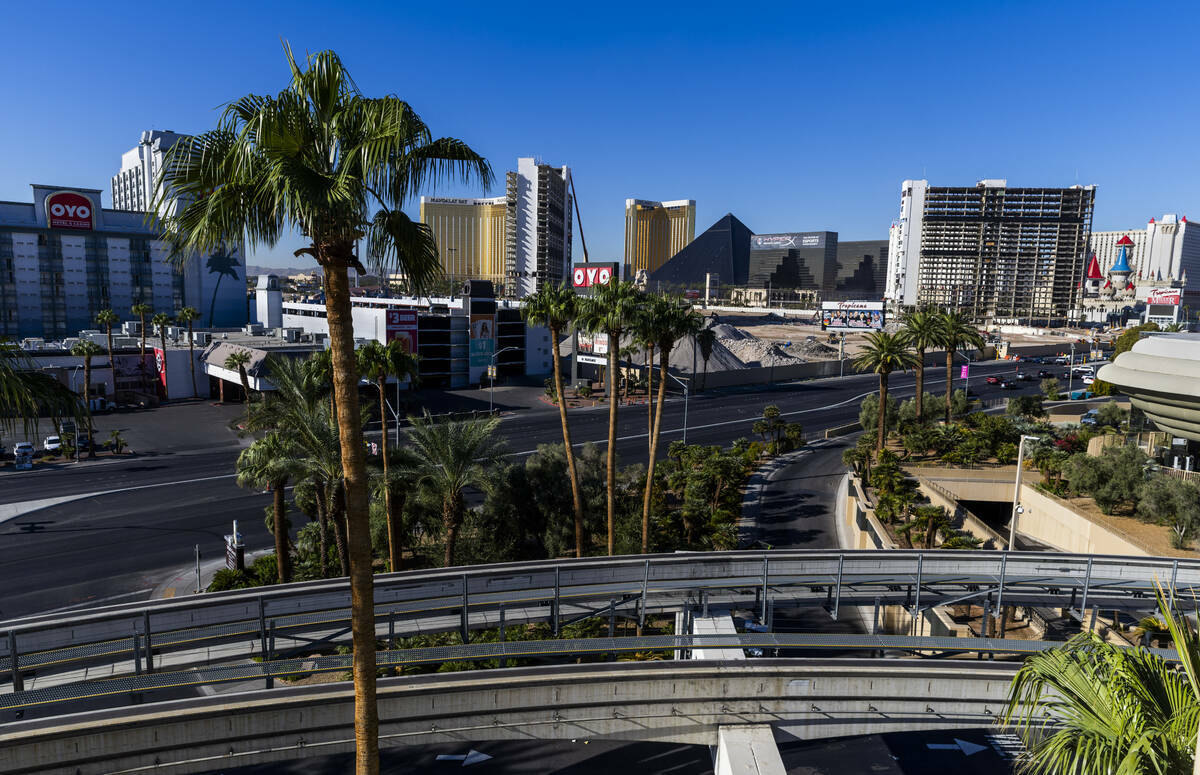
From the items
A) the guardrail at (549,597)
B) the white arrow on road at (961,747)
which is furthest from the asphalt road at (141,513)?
the white arrow on road at (961,747)

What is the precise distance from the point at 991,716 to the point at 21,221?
118566 millimetres

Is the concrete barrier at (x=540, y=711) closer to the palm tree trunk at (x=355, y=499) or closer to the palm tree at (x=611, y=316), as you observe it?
the palm tree trunk at (x=355, y=499)

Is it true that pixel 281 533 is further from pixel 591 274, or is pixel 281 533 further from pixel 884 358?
pixel 591 274

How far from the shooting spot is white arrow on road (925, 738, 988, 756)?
1496cm

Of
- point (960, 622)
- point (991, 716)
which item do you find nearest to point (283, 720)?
point (991, 716)

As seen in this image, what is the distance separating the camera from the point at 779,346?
112000 mm

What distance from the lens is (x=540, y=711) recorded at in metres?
11.7

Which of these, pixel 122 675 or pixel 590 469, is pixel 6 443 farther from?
pixel 122 675

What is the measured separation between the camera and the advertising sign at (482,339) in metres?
77.1

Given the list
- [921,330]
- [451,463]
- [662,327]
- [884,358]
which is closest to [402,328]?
[884,358]

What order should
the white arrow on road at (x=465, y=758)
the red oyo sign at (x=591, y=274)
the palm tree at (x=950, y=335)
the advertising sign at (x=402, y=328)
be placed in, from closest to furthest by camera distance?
1. the white arrow on road at (x=465, y=758)
2. the palm tree at (x=950, y=335)
3. the advertising sign at (x=402, y=328)
4. the red oyo sign at (x=591, y=274)

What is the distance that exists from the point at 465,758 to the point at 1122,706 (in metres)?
10.4

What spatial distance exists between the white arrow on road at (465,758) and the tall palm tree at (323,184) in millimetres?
5945

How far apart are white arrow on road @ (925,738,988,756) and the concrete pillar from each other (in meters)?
5.63
